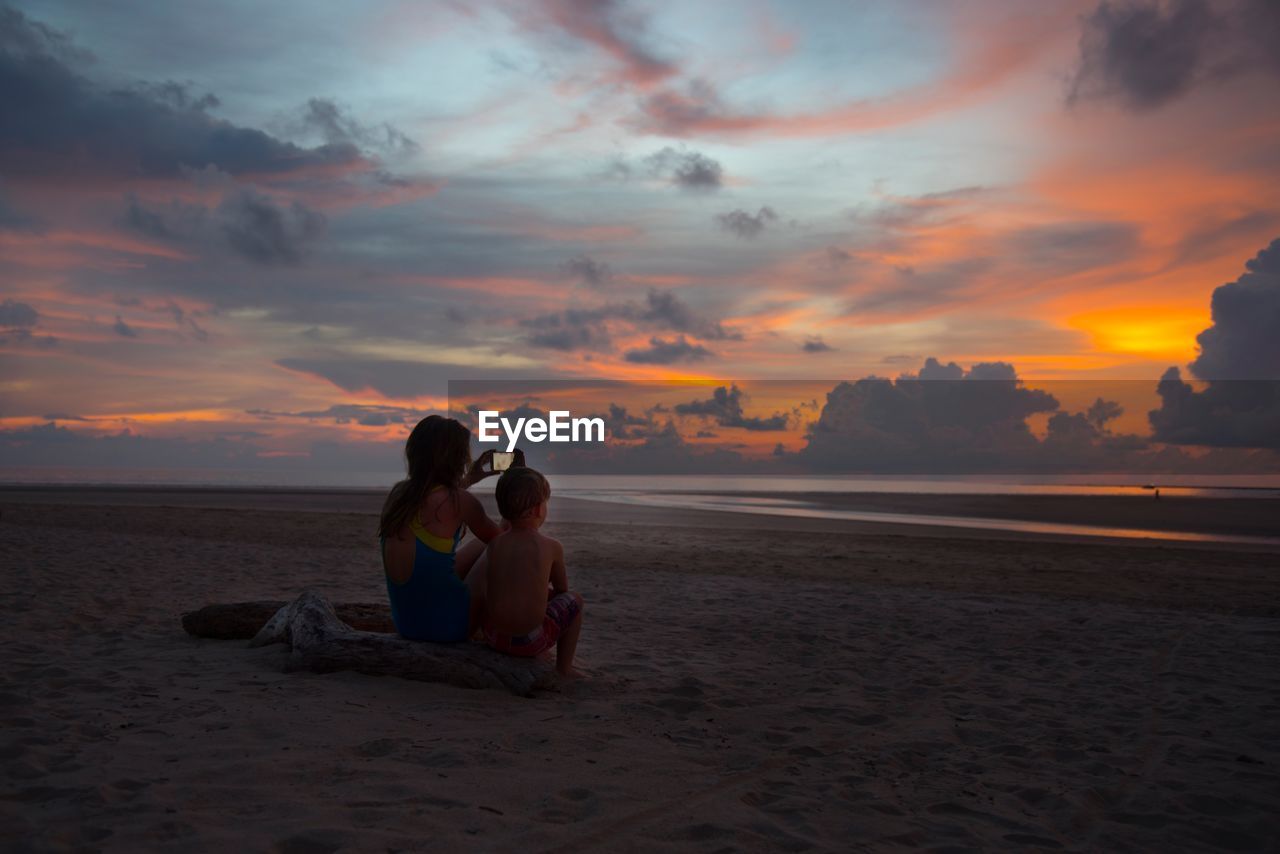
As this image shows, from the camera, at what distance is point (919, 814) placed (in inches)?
163

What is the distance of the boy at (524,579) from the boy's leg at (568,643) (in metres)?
0.04

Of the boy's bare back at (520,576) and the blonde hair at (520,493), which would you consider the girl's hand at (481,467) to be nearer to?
the blonde hair at (520,493)

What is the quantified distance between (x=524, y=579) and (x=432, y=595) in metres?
0.66

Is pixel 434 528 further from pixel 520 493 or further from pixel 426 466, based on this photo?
pixel 520 493

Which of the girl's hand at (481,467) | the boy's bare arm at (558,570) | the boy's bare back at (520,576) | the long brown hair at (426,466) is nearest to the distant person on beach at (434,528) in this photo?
the long brown hair at (426,466)

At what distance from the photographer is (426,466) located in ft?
18.2

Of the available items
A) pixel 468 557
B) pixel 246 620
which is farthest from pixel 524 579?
pixel 246 620

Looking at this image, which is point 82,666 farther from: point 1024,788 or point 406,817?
point 1024,788

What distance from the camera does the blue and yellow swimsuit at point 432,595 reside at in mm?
5578

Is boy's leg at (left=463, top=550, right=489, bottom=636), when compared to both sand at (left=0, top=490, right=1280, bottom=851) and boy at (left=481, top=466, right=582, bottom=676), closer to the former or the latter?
boy at (left=481, top=466, right=582, bottom=676)

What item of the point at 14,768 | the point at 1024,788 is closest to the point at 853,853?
the point at 1024,788

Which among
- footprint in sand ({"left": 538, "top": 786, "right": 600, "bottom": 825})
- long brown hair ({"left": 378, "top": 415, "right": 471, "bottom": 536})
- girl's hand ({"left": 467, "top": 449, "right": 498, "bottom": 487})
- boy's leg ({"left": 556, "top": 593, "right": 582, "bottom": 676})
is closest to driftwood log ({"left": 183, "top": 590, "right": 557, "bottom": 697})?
boy's leg ({"left": 556, "top": 593, "right": 582, "bottom": 676})

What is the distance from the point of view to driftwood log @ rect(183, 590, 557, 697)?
582cm

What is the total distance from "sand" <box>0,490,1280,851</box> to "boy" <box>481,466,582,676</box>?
1.39ft
